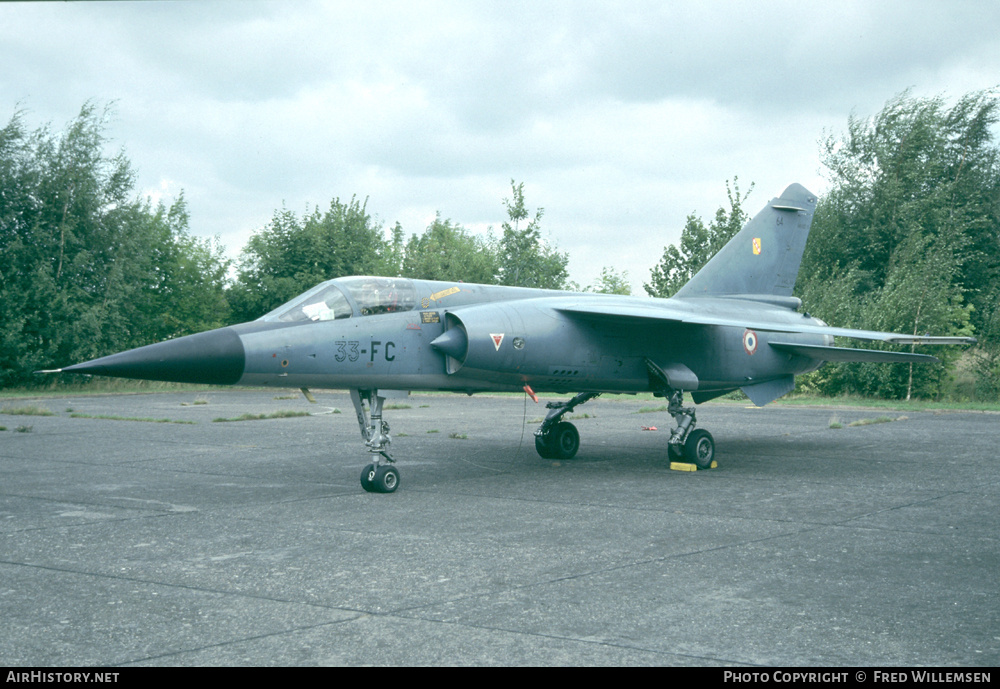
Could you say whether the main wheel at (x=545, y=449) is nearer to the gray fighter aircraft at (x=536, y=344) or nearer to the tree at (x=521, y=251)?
the gray fighter aircraft at (x=536, y=344)

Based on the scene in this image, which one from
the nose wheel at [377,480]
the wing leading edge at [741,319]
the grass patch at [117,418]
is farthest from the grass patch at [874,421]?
the grass patch at [117,418]

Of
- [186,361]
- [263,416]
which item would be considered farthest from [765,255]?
[263,416]

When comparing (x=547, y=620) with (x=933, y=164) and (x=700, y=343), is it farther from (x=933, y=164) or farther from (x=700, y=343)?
(x=933, y=164)

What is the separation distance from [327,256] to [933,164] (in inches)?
1083

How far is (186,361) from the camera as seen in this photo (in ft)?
28.5

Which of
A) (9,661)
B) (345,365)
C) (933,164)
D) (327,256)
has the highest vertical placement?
(933,164)

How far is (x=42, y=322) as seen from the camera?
33.7 m

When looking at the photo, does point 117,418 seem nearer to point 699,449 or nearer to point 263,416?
point 263,416

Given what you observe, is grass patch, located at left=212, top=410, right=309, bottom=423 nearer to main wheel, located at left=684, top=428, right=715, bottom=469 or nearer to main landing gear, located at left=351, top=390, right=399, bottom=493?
main landing gear, located at left=351, top=390, right=399, bottom=493

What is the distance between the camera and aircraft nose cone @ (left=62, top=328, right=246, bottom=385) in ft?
27.8

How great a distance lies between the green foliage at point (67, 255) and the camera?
32938 millimetres

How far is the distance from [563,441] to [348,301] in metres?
4.85

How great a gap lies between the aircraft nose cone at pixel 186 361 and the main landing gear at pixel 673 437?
5353 mm

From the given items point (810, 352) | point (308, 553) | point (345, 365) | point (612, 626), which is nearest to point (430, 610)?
point (612, 626)
